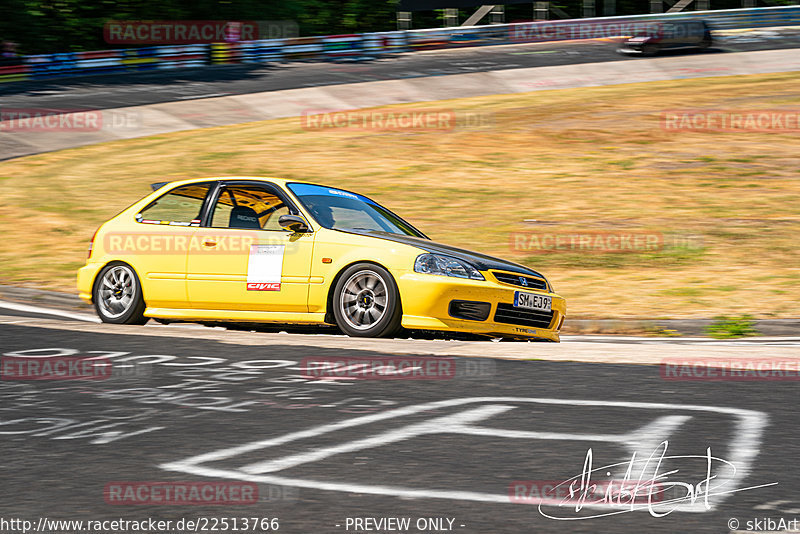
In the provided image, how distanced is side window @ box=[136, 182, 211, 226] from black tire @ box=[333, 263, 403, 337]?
1.85 m

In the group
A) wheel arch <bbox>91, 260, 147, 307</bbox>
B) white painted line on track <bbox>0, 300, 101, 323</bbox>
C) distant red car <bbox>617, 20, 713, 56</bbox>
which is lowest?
white painted line on track <bbox>0, 300, 101, 323</bbox>

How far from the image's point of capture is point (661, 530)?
12.1 feet

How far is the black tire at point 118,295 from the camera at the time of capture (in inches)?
377

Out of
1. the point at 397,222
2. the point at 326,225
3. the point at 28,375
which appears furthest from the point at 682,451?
the point at 397,222

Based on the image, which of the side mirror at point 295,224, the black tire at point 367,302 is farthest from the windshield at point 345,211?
the black tire at point 367,302

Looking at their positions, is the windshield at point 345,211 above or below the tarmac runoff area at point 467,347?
above

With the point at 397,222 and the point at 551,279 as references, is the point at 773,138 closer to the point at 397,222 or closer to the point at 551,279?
the point at 551,279

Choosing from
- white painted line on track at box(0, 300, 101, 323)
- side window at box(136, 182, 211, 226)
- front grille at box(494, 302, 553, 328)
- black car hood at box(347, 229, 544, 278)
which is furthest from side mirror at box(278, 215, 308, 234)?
white painted line on track at box(0, 300, 101, 323)

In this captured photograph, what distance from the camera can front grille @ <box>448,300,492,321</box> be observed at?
27.3ft

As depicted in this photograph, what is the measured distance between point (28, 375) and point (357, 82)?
86.2ft

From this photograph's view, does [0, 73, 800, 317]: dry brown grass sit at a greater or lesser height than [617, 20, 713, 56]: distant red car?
lesser

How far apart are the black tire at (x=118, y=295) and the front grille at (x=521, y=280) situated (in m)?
3.40

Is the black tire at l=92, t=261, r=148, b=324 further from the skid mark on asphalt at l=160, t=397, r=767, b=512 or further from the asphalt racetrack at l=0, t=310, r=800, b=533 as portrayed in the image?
the skid mark on asphalt at l=160, t=397, r=767, b=512

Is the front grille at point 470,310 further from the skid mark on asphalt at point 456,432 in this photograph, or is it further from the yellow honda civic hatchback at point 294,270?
the skid mark on asphalt at point 456,432
